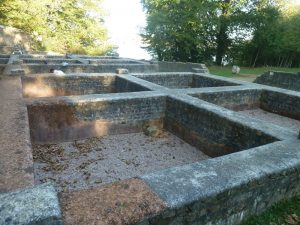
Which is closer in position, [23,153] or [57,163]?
[23,153]

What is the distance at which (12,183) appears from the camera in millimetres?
2697

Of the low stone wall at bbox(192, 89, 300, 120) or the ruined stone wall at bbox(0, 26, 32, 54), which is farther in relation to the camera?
the ruined stone wall at bbox(0, 26, 32, 54)

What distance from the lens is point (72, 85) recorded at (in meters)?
9.03

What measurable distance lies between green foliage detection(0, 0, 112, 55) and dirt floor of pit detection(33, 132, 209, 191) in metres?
17.8

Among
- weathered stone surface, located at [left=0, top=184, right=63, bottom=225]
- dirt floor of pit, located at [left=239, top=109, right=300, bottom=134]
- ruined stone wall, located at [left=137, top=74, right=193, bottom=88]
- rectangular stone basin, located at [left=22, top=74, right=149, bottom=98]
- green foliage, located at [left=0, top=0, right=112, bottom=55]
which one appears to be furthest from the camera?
green foliage, located at [left=0, top=0, right=112, bottom=55]

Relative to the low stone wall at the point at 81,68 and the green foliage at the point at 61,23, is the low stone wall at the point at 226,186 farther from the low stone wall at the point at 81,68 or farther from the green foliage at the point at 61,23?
the green foliage at the point at 61,23

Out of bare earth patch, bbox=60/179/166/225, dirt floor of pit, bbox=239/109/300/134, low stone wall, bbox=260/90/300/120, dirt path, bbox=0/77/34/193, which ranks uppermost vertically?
bare earth patch, bbox=60/179/166/225

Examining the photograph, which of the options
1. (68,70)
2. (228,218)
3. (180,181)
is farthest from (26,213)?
(68,70)

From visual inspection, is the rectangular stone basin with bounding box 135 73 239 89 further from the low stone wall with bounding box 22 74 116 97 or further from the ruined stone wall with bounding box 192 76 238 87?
the low stone wall with bounding box 22 74 116 97

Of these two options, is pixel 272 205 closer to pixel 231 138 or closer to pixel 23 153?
pixel 231 138

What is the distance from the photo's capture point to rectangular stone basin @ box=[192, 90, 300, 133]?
301 inches

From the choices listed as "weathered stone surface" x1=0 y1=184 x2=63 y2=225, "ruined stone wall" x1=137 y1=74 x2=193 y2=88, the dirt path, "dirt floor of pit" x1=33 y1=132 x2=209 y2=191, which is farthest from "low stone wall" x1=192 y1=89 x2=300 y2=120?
"weathered stone surface" x1=0 y1=184 x2=63 y2=225

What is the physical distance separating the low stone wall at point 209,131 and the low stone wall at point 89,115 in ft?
1.77

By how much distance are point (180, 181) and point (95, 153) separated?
10.6ft
